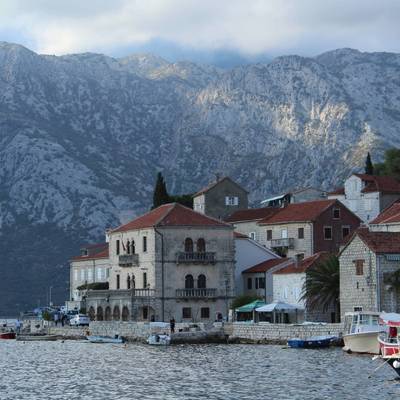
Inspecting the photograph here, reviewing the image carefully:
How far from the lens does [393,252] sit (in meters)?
88.5

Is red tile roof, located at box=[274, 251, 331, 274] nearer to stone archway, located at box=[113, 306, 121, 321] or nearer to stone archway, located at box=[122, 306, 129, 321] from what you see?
stone archway, located at box=[122, 306, 129, 321]

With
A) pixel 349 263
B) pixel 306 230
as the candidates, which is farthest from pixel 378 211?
pixel 349 263

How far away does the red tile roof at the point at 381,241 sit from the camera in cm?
8856

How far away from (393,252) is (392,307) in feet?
14.1

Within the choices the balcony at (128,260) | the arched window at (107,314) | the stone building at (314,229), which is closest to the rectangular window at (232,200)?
the stone building at (314,229)

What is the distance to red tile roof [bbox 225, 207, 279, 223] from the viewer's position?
442 ft

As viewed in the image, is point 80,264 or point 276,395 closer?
point 276,395

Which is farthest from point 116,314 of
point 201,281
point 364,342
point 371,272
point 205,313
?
point 364,342

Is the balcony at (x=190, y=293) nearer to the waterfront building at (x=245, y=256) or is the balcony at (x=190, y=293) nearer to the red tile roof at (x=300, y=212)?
the waterfront building at (x=245, y=256)

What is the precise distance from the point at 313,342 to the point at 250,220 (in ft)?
162

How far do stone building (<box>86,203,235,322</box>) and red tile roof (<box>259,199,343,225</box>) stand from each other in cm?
1190

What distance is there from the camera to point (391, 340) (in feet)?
234

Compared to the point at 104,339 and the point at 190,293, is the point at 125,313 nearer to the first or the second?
the point at 190,293

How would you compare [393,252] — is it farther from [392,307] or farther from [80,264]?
[80,264]
